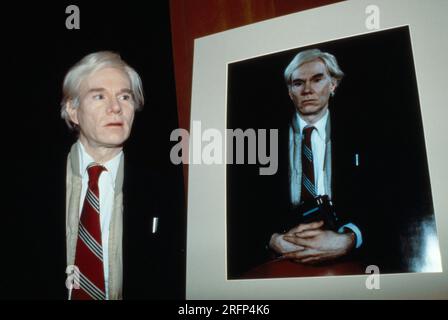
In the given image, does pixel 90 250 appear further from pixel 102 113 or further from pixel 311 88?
pixel 311 88

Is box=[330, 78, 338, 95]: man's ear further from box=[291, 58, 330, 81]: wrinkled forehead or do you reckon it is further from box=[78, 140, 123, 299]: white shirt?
box=[78, 140, 123, 299]: white shirt

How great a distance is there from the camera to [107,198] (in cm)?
174

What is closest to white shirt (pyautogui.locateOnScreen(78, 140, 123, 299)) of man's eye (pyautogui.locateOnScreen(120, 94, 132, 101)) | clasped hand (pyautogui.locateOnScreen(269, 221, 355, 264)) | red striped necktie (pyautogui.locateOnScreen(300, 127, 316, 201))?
man's eye (pyautogui.locateOnScreen(120, 94, 132, 101))

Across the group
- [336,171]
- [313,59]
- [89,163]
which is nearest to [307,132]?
[336,171]

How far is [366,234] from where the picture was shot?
1.58m

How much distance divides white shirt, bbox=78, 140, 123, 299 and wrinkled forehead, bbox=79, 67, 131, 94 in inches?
9.1

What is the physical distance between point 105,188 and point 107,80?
43cm

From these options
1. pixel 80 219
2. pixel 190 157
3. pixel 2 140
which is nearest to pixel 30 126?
pixel 2 140

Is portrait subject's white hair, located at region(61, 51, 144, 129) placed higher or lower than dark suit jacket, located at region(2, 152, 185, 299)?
higher

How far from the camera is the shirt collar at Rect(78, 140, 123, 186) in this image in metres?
1.76

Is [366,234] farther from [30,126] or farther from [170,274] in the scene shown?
[30,126]

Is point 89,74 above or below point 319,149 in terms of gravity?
above

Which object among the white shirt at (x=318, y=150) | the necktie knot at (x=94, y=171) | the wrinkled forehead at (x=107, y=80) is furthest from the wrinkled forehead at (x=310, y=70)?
the necktie knot at (x=94, y=171)
